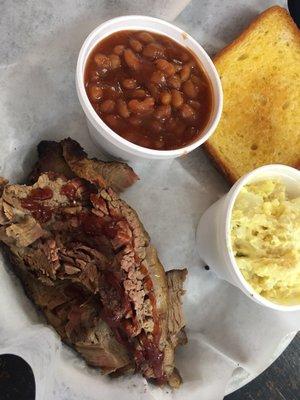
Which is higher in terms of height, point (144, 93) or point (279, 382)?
point (144, 93)

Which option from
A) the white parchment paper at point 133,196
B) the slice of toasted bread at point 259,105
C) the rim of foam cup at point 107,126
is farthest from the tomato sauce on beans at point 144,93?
the slice of toasted bread at point 259,105

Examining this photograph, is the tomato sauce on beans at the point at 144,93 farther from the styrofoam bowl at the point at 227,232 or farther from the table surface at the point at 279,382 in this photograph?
the table surface at the point at 279,382

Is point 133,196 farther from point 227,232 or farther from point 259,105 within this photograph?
point 259,105

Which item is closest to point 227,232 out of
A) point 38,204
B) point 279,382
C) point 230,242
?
point 230,242

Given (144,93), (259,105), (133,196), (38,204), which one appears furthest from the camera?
(259,105)

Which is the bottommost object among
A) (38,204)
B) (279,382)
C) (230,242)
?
(279,382)
